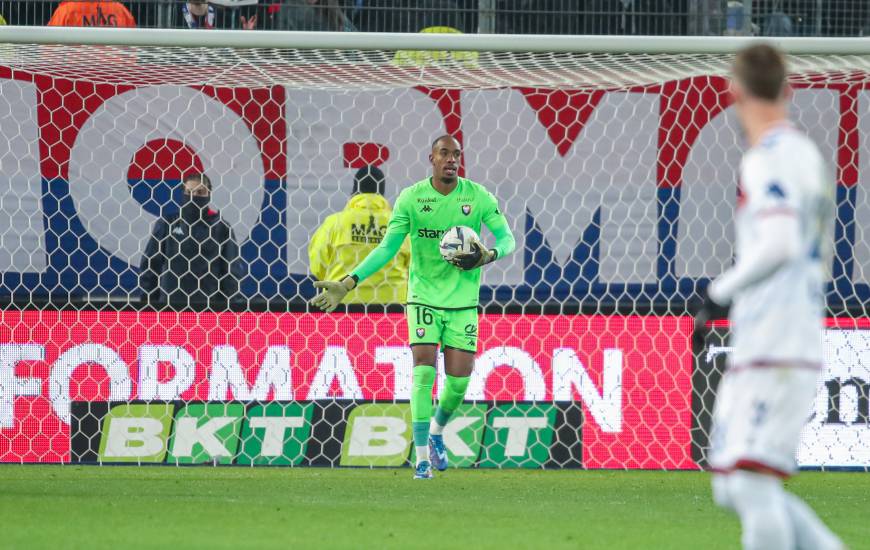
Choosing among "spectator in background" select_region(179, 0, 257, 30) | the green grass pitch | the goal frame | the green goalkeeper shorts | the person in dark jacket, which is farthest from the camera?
"spectator in background" select_region(179, 0, 257, 30)

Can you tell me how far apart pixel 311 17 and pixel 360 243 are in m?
1.70

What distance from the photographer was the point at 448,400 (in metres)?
Answer: 8.16

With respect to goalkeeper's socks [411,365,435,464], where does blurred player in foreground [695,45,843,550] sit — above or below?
above

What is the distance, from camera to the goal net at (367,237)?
8680mm

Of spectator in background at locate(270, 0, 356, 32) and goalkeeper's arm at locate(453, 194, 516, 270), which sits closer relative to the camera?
goalkeeper's arm at locate(453, 194, 516, 270)

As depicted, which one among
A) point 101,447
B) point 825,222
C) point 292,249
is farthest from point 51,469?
point 825,222

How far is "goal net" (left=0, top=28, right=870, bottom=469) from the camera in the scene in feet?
28.5

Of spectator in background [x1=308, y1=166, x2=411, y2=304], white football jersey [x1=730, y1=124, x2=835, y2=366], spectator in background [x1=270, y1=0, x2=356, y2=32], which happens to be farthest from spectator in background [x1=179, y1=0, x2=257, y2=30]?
white football jersey [x1=730, y1=124, x2=835, y2=366]

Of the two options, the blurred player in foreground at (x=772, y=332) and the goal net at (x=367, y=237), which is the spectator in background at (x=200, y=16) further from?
the blurred player in foreground at (x=772, y=332)

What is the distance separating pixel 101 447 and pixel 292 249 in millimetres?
2030

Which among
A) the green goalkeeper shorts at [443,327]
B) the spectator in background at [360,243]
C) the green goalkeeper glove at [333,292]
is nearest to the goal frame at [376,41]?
the green goalkeeper glove at [333,292]

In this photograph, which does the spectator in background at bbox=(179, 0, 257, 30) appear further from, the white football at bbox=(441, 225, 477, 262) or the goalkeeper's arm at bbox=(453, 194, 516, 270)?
the white football at bbox=(441, 225, 477, 262)

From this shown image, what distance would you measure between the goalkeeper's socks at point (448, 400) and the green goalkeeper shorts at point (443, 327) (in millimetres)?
188

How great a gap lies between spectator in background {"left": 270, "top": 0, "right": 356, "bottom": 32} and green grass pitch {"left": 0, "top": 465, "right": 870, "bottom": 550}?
320 centimetres
